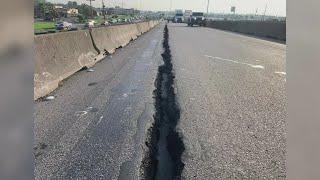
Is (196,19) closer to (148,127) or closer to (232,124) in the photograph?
(232,124)

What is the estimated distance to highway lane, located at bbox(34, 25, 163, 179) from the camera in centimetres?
367

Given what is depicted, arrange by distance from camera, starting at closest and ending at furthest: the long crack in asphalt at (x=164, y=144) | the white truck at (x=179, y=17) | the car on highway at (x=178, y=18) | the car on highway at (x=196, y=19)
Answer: the long crack in asphalt at (x=164, y=144) → the car on highway at (x=196, y=19) → the car on highway at (x=178, y=18) → the white truck at (x=179, y=17)

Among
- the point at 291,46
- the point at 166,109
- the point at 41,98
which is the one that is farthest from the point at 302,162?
the point at 41,98

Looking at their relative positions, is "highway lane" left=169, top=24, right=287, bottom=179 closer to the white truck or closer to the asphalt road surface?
the asphalt road surface

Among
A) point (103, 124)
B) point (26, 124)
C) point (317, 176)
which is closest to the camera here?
point (317, 176)

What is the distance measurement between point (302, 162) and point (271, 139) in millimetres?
3856

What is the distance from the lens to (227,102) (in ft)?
22.6

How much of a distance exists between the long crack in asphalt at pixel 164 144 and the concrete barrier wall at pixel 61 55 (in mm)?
1881

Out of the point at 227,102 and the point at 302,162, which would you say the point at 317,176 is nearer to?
the point at 302,162

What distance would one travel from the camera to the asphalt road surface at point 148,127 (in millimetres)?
3699

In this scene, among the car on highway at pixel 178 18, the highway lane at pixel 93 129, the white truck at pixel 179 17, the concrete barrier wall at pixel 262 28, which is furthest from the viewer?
the white truck at pixel 179 17

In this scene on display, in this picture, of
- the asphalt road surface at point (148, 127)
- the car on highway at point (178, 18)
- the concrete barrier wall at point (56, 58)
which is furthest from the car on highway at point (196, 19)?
the asphalt road surface at point (148, 127)

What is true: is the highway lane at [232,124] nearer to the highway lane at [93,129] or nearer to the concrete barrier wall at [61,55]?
the highway lane at [93,129]

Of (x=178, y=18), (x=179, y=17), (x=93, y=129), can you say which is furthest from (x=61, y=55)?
(x=178, y=18)
